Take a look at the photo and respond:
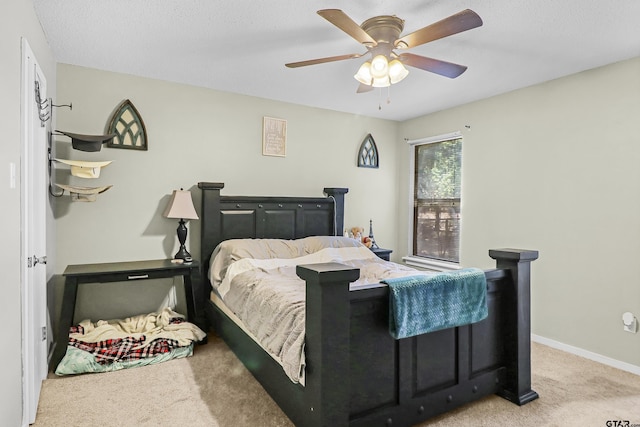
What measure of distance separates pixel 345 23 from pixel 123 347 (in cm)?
279

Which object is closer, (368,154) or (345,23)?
(345,23)

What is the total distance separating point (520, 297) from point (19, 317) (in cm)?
283

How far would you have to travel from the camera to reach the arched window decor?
186 inches

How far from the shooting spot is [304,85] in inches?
142

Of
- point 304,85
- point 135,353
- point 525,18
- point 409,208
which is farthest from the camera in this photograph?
point 409,208

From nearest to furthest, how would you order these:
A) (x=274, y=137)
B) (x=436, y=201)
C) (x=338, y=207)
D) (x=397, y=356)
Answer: (x=397, y=356), (x=274, y=137), (x=338, y=207), (x=436, y=201)

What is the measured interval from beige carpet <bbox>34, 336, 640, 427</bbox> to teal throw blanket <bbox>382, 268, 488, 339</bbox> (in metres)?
0.60

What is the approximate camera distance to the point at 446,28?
1893 mm

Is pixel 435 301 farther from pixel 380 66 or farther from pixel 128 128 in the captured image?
pixel 128 128

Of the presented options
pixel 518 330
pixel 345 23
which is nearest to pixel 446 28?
pixel 345 23

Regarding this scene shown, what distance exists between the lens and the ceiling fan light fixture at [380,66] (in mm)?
2186

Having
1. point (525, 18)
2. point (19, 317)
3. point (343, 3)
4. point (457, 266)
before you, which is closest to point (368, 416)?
point (19, 317)

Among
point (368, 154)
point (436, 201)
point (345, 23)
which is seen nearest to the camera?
point (345, 23)

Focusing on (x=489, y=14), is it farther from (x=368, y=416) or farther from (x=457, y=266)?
(x=457, y=266)
